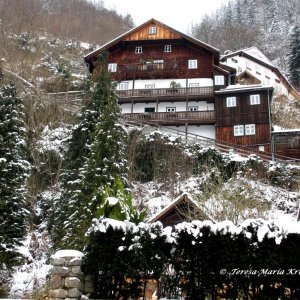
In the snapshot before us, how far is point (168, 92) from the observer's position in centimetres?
3859

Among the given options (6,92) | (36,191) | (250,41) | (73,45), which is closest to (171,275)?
(6,92)

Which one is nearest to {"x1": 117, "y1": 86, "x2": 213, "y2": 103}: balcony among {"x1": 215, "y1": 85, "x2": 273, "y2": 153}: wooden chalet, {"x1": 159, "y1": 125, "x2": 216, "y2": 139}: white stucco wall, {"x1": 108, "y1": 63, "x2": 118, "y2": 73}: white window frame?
{"x1": 215, "y1": 85, "x2": 273, "y2": 153}: wooden chalet

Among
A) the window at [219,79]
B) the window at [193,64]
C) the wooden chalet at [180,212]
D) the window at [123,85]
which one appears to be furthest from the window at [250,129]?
the wooden chalet at [180,212]

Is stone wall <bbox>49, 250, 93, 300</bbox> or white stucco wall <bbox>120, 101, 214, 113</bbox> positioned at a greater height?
white stucco wall <bbox>120, 101, 214, 113</bbox>

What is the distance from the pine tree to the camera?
18.1 metres

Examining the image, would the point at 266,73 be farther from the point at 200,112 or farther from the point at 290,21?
the point at 290,21

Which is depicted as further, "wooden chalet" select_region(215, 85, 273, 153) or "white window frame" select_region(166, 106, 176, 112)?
"white window frame" select_region(166, 106, 176, 112)

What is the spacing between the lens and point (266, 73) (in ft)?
206

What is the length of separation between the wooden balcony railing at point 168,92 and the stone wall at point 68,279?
97.1 ft

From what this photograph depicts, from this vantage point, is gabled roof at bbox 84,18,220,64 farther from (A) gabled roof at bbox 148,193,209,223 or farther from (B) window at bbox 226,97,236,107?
(A) gabled roof at bbox 148,193,209,223

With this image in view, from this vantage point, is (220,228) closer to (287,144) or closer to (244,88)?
Answer: (287,144)

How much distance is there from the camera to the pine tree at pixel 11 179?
18.1 m

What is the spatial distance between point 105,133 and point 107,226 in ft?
36.2

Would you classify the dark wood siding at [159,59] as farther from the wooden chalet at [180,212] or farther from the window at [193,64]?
the wooden chalet at [180,212]
